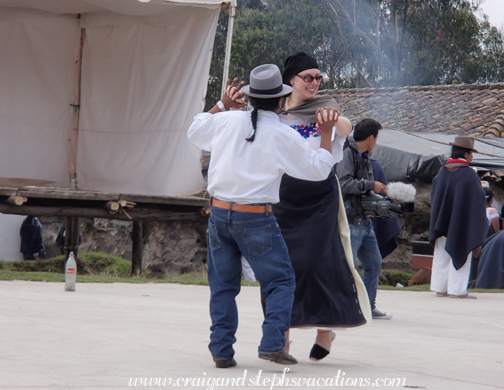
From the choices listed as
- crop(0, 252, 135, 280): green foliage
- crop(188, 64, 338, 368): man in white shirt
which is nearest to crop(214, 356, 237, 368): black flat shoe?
crop(188, 64, 338, 368): man in white shirt

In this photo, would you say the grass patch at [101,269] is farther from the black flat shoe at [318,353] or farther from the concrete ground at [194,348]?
the black flat shoe at [318,353]

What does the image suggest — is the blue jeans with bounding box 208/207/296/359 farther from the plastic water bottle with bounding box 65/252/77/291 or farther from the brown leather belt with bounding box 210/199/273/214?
the plastic water bottle with bounding box 65/252/77/291

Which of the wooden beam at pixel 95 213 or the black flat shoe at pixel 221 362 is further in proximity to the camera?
the wooden beam at pixel 95 213

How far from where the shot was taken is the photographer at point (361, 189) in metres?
5.70

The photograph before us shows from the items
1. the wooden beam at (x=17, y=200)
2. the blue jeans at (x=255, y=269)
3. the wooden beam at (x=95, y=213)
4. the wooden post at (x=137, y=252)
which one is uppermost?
the blue jeans at (x=255, y=269)

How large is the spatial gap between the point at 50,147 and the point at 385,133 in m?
6.11

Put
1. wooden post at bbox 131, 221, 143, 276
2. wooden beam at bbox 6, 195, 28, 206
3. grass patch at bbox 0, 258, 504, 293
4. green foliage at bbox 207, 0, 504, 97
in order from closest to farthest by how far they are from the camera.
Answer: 1. wooden beam at bbox 6, 195, 28, 206
2. grass patch at bbox 0, 258, 504, 293
3. wooden post at bbox 131, 221, 143, 276
4. green foliage at bbox 207, 0, 504, 97

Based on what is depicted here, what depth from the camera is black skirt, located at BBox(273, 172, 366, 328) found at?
3.85 metres

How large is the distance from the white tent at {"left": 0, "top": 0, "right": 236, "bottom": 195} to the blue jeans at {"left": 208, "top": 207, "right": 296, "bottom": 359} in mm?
6058

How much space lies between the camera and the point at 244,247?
140 inches

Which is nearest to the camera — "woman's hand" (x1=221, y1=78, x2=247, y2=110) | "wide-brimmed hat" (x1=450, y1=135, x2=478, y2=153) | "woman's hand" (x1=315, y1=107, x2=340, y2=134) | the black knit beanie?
"woman's hand" (x1=315, y1=107, x2=340, y2=134)

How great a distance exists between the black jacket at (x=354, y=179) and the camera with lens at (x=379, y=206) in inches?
2.2

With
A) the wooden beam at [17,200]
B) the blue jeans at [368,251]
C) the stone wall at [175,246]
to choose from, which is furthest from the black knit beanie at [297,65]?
the stone wall at [175,246]

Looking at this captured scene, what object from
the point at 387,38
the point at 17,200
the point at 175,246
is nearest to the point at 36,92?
the point at 17,200
